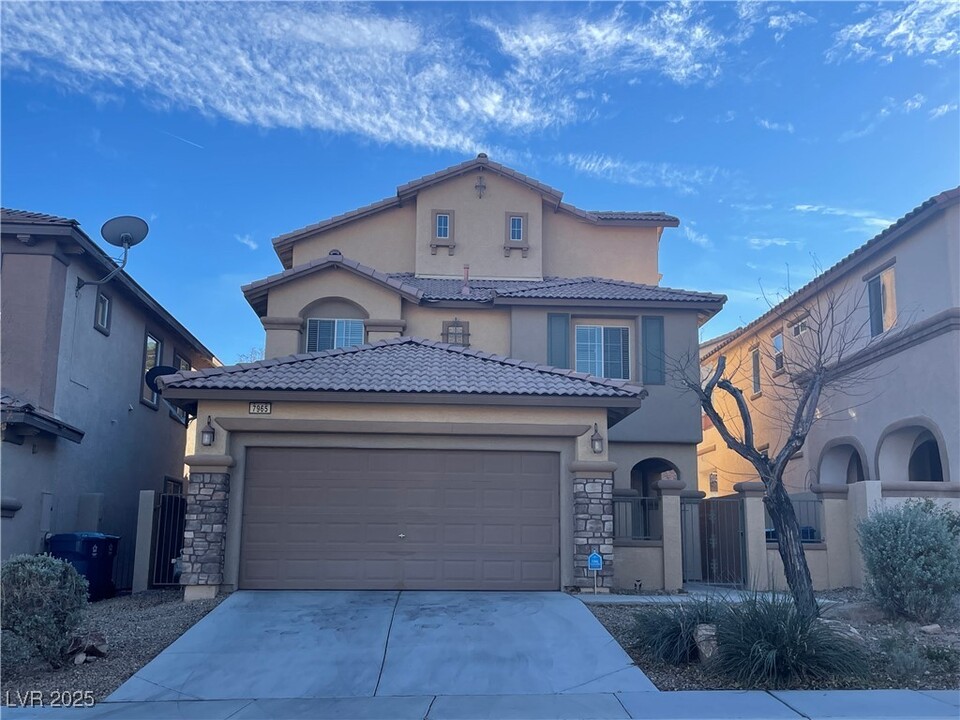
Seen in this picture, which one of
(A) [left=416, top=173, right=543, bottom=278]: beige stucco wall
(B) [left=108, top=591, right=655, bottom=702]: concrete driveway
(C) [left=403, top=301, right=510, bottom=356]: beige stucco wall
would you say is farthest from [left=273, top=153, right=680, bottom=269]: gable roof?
(B) [left=108, top=591, right=655, bottom=702]: concrete driveway

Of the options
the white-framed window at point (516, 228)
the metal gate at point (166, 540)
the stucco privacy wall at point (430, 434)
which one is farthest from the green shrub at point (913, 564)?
the white-framed window at point (516, 228)

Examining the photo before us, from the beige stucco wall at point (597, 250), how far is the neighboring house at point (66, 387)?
10828 millimetres

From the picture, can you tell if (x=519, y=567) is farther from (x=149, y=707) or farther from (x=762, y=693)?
(x=149, y=707)

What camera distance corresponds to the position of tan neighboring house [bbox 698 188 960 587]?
1611 centimetres

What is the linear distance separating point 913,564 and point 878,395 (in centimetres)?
994

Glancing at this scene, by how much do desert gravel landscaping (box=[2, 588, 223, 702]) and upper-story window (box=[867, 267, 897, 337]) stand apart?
1607cm

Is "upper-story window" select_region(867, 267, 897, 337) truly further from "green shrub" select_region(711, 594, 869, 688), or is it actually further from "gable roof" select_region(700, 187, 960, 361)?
"green shrub" select_region(711, 594, 869, 688)

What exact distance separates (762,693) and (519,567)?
19.5ft

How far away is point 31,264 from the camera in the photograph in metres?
16.5

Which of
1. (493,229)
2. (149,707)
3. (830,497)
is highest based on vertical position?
(493,229)

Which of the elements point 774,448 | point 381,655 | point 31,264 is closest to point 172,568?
point 31,264

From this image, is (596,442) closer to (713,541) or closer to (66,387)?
(713,541)

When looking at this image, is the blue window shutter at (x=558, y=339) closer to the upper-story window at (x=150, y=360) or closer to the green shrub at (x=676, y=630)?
the upper-story window at (x=150, y=360)

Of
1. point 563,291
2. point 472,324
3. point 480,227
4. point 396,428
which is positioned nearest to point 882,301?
point 563,291
